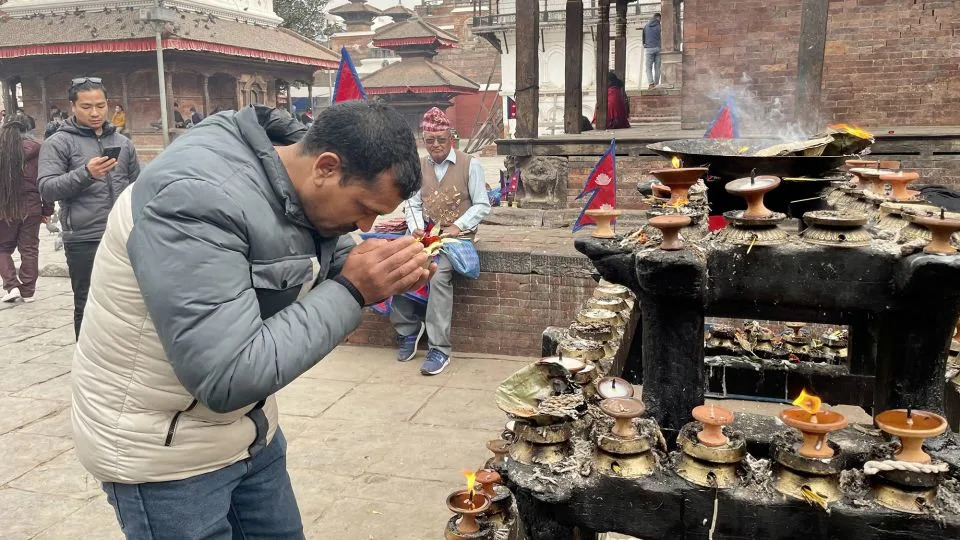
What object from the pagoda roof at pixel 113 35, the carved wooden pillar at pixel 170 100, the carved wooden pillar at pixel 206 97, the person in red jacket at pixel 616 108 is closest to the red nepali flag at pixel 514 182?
the person in red jacket at pixel 616 108

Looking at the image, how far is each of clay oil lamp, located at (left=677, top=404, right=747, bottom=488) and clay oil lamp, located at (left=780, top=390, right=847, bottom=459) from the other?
0.13 metres

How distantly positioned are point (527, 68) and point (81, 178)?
15.1 feet

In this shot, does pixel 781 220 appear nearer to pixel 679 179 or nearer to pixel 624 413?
pixel 679 179

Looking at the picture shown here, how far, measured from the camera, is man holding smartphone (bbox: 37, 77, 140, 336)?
481 centimetres

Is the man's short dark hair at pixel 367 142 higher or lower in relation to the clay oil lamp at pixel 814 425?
higher

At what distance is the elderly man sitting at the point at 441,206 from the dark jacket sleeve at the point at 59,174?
219cm

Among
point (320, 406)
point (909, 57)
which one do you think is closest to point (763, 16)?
point (909, 57)

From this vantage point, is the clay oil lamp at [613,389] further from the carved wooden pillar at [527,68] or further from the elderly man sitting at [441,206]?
the carved wooden pillar at [527,68]

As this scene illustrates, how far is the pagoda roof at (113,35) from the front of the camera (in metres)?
21.8

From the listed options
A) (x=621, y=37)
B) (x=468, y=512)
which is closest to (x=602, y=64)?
(x=621, y=37)

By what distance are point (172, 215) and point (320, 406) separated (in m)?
3.23

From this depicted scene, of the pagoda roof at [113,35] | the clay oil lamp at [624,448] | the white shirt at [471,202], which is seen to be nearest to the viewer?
the clay oil lamp at [624,448]

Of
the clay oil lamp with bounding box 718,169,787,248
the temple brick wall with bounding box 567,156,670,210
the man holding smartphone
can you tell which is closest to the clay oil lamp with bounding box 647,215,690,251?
the clay oil lamp with bounding box 718,169,787,248

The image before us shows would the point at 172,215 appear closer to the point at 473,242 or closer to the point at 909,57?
the point at 473,242
